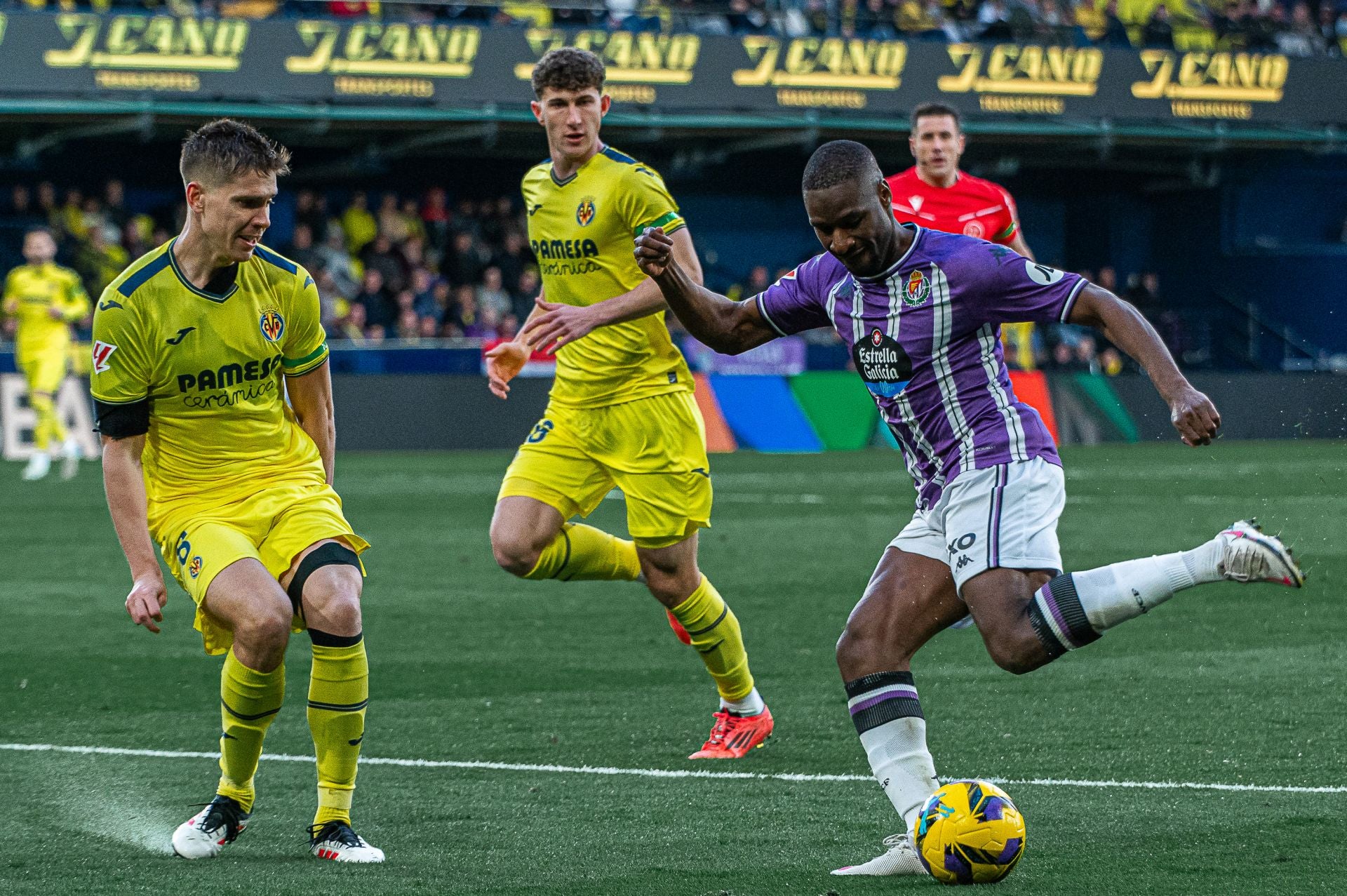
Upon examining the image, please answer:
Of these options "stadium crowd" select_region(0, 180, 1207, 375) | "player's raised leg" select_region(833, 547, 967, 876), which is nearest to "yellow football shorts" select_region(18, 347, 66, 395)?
"stadium crowd" select_region(0, 180, 1207, 375)

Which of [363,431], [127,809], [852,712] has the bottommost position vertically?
[363,431]

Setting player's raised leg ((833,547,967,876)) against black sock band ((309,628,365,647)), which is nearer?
player's raised leg ((833,547,967,876))

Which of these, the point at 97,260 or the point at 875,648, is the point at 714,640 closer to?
the point at 875,648

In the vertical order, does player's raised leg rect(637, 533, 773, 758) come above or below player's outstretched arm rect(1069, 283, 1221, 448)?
below

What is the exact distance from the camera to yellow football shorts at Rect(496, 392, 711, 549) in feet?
22.9

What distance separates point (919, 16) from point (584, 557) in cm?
2426

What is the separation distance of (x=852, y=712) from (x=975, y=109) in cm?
2551

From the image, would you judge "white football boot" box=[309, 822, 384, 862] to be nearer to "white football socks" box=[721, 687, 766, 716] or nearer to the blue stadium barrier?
"white football socks" box=[721, 687, 766, 716]

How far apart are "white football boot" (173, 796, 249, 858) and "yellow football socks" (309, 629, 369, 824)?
0.23 metres

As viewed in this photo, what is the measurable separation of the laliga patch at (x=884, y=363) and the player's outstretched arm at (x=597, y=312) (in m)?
1.23

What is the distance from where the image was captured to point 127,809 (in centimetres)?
548

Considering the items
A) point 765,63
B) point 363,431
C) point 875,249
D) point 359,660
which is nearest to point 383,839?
point 359,660

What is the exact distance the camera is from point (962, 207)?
890 centimetres

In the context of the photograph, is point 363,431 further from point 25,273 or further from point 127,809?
point 127,809
